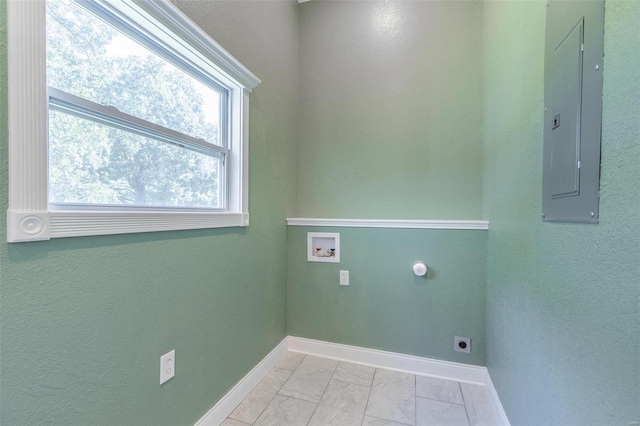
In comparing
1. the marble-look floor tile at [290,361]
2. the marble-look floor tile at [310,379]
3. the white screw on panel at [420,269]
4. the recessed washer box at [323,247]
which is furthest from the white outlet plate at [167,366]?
the white screw on panel at [420,269]

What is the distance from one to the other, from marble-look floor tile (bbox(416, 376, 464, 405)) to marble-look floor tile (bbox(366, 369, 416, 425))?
0.15 ft

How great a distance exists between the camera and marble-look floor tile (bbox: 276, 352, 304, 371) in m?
1.97

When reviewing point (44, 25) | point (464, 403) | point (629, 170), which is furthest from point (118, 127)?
point (464, 403)

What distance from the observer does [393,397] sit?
163 centimetres

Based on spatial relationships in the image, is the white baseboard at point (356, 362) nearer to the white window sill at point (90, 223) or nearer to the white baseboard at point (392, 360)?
the white baseboard at point (392, 360)

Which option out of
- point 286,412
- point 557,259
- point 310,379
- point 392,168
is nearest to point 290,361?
point 310,379

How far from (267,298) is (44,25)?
169cm

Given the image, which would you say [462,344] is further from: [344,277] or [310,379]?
[310,379]

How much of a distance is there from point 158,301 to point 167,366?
0.30 metres

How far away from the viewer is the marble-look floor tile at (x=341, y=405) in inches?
57.1

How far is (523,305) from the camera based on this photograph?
1125 millimetres

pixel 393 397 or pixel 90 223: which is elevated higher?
pixel 90 223

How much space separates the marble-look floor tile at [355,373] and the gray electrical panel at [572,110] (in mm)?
1499

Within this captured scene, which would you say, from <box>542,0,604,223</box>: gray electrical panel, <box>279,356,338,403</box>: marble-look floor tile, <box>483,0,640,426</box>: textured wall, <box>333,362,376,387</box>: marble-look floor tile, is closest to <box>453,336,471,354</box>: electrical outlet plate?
<box>483,0,640,426</box>: textured wall
